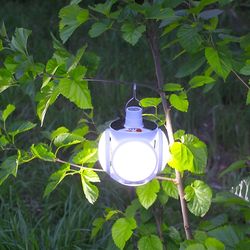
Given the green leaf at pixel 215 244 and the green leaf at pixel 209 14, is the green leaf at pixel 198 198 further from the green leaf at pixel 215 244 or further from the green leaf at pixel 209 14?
the green leaf at pixel 209 14

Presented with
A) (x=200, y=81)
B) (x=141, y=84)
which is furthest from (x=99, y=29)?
(x=200, y=81)

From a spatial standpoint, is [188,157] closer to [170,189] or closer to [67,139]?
[170,189]

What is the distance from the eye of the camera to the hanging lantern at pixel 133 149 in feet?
3.58

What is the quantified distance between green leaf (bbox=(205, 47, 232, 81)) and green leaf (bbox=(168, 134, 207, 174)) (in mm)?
188

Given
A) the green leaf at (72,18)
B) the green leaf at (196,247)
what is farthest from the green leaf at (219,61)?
the green leaf at (196,247)

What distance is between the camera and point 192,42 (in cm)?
121

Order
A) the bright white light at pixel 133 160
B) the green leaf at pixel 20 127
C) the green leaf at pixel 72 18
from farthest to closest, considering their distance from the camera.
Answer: the green leaf at pixel 20 127, the green leaf at pixel 72 18, the bright white light at pixel 133 160

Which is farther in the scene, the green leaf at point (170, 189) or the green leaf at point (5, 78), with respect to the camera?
the green leaf at point (170, 189)

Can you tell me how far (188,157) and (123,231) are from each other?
0.99 ft

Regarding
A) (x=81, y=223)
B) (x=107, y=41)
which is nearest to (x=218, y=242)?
(x=81, y=223)

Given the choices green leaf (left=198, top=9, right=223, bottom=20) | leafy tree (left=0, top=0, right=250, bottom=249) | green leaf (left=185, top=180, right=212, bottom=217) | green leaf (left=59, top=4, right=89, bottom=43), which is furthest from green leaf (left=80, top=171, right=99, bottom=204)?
green leaf (left=198, top=9, right=223, bottom=20)

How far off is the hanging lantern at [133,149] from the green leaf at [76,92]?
86 mm

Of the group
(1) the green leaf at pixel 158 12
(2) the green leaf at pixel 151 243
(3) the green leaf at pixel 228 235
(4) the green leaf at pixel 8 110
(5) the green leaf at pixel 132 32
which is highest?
(1) the green leaf at pixel 158 12

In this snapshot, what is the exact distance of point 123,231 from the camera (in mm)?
1337
